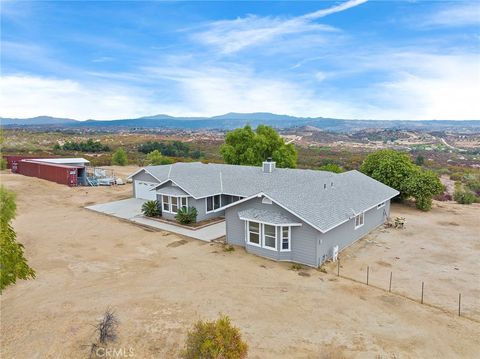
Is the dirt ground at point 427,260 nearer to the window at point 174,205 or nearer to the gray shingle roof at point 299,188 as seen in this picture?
the gray shingle roof at point 299,188

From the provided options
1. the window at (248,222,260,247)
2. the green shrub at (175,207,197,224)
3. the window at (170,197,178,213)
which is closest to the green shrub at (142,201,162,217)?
the window at (170,197,178,213)

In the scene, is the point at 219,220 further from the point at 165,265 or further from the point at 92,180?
the point at 92,180

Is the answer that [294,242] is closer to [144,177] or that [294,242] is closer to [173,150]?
[144,177]

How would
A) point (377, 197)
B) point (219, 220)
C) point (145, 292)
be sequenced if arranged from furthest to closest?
point (219, 220)
point (377, 197)
point (145, 292)

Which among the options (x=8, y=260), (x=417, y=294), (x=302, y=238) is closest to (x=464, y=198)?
(x=417, y=294)

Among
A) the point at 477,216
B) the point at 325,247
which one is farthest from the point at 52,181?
the point at 477,216

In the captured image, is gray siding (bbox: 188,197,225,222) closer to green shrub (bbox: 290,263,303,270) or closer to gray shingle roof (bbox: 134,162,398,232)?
gray shingle roof (bbox: 134,162,398,232)

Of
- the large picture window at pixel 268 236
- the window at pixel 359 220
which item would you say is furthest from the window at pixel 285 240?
the window at pixel 359 220
